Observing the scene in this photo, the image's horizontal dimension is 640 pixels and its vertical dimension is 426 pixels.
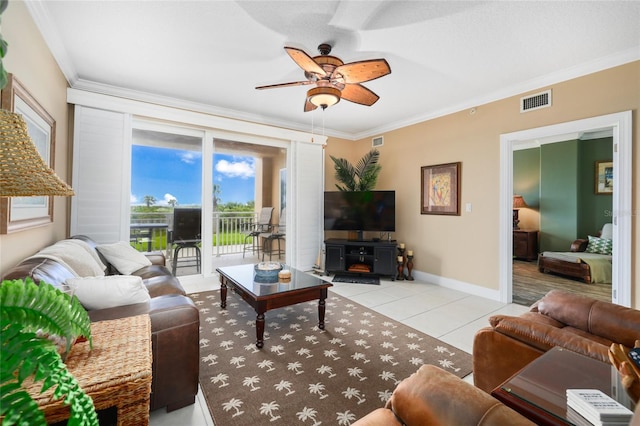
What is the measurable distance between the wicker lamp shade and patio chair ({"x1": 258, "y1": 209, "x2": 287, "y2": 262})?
4.33 m

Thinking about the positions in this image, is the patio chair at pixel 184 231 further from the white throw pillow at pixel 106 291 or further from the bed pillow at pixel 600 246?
the bed pillow at pixel 600 246

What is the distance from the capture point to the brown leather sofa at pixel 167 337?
4.81 feet

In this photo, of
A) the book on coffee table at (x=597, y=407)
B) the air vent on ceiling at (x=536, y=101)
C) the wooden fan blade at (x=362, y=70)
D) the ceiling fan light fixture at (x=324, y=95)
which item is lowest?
the book on coffee table at (x=597, y=407)

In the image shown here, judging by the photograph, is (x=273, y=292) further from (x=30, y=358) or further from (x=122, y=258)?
(x=30, y=358)

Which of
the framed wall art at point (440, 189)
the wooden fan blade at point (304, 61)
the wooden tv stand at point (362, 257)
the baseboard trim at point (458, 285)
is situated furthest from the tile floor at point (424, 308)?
the wooden fan blade at point (304, 61)

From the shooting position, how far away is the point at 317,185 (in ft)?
17.0

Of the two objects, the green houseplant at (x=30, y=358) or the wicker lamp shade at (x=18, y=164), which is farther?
the wicker lamp shade at (x=18, y=164)

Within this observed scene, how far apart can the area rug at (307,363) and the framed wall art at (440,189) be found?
6.88ft

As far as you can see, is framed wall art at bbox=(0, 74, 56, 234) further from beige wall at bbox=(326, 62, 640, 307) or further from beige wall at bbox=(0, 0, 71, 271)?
beige wall at bbox=(326, 62, 640, 307)

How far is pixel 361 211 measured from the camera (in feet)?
15.5

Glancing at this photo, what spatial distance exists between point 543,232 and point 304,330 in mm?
6383

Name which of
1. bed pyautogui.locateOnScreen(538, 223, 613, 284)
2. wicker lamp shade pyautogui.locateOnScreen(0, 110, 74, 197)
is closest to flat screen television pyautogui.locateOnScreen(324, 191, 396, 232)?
bed pyautogui.locateOnScreen(538, 223, 613, 284)

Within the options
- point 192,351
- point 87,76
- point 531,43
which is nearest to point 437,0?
point 531,43

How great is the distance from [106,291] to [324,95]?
211cm
